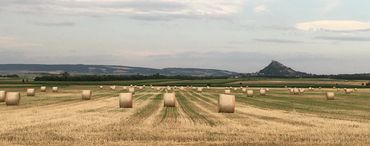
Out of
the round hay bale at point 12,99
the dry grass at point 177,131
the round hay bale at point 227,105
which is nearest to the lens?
the dry grass at point 177,131

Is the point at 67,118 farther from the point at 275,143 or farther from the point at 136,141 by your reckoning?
the point at 275,143

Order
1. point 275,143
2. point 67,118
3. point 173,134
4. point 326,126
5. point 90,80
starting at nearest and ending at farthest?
point 275,143
point 173,134
point 326,126
point 67,118
point 90,80

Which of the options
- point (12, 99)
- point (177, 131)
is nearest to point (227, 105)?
point (177, 131)

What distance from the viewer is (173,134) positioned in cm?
→ 1780

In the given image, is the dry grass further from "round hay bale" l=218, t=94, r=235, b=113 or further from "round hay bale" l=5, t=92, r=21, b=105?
"round hay bale" l=5, t=92, r=21, b=105

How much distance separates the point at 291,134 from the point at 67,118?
32.8 feet

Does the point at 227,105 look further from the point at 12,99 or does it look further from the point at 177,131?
the point at 12,99

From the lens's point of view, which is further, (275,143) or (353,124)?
(353,124)

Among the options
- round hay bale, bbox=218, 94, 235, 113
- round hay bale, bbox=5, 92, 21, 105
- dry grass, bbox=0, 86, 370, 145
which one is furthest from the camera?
round hay bale, bbox=5, 92, 21, 105

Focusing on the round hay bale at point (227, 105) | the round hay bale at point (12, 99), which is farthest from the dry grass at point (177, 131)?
the round hay bale at point (12, 99)

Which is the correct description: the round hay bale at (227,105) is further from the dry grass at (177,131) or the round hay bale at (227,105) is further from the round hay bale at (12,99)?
the round hay bale at (12,99)

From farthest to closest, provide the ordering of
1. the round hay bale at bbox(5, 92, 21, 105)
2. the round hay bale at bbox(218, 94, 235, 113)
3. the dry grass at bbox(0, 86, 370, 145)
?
the round hay bale at bbox(5, 92, 21, 105)
the round hay bale at bbox(218, 94, 235, 113)
the dry grass at bbox(0, 86, 370, 145)

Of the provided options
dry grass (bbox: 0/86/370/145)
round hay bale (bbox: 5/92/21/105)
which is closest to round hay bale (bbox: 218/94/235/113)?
dry grass (bbox: 0/86/370/145)

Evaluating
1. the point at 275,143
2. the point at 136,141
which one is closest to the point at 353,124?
the point at 275,143
